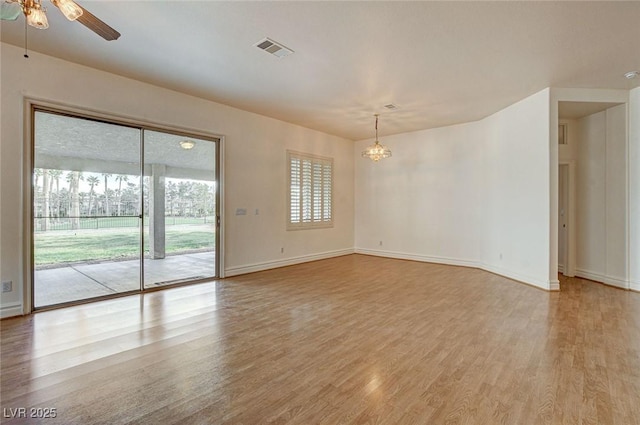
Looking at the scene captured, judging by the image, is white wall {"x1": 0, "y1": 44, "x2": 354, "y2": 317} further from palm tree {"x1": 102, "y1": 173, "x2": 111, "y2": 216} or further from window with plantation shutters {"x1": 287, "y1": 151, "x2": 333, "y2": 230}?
palm tree {"x1": 102, "y1": 173, "x2": 111, "y2": 216}

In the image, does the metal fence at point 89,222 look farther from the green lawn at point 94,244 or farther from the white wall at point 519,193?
the white wall at point 519,193

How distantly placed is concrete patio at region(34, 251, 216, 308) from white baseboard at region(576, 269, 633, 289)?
6839mm

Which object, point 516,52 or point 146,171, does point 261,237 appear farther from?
point 516,52

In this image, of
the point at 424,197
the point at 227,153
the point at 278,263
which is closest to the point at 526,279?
the point at 424,197

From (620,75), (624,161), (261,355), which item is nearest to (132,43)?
(261,355)

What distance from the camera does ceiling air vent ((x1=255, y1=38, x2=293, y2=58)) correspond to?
340 cm

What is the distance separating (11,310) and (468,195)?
771cm

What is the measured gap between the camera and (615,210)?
5188 millimetres

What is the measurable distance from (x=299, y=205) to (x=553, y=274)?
4867 millimetres

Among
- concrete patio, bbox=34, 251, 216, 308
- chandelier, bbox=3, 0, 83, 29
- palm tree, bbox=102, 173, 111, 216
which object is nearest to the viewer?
chandelier, bbox=3, 0, 83, 29

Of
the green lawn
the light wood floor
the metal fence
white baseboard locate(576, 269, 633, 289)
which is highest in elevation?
the metal fence

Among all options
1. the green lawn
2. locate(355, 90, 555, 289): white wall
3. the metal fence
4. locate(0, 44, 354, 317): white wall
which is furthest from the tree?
locate(355, 90, 555, 289): white wall

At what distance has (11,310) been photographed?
142 inches

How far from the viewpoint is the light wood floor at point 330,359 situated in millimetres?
1969
